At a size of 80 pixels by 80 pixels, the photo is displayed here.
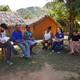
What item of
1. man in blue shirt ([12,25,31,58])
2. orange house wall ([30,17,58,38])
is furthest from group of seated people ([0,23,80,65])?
orange house wall ([30,17,58,38])

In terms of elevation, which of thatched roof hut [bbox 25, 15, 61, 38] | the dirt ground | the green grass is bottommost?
the dirt ground

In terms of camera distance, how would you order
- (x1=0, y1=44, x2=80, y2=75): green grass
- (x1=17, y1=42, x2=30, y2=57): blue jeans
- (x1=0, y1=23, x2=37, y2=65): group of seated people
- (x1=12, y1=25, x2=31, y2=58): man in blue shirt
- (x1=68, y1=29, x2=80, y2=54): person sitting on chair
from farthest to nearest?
(x1=68, y1=29, x2=80, y2=54): person sitting on chair
(x1=12, y1=25, x2=31, y2=58): man in blue shirt
(x1=17, y1=42, x2=30, y2=57): blue jeans
(x1=0, y1=23, x2=37, y2=65): group of seated people
(x1=0, y1=44, x2=80, y2=75): green grass

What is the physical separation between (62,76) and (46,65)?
1.55 meters

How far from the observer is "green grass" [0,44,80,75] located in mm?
8539

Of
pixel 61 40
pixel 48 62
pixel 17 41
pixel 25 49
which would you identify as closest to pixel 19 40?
pixel 17 41

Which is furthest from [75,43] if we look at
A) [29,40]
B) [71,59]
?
[29,40]

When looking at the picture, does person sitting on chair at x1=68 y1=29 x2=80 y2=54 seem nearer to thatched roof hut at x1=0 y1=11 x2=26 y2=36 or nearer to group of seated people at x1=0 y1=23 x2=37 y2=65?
group of seated people at x1=0 y1=23 x2=37 y2=65

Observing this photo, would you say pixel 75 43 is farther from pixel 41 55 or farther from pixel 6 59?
pixel 6 59

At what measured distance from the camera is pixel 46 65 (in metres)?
9.05

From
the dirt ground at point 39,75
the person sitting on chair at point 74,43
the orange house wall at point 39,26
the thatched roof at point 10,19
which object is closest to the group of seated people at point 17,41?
the dirt ground at point 39,75

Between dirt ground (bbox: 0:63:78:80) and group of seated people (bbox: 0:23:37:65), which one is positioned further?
group of seated people (bbox: 0:23:37:65)

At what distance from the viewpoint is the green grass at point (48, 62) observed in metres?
8.54

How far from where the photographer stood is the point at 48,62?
9578 millimetres

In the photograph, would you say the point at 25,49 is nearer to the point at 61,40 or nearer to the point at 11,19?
the point at 61,40
